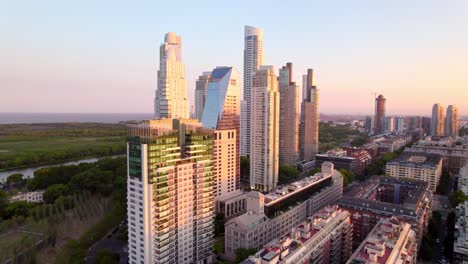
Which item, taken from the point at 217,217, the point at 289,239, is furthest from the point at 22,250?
the point at 289,239

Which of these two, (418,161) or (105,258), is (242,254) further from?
(418,161)

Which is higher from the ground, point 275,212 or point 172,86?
point 172,86

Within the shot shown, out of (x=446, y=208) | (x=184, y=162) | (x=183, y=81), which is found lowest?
(x=446, y=208)

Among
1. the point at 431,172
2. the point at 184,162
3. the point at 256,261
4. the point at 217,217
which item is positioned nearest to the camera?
the point at 256,261

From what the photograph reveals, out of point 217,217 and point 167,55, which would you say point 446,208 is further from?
point 167,55

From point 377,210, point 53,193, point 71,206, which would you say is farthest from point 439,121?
point 53,193
